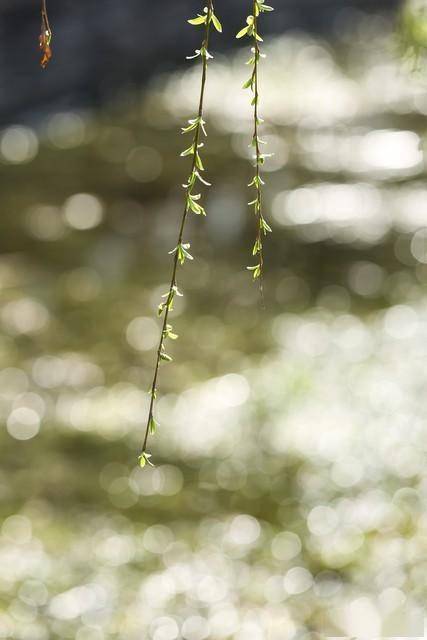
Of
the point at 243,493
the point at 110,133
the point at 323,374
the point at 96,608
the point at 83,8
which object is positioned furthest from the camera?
the point at 83,8

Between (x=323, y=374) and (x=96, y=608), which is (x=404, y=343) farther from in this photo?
(x=96, y=608)

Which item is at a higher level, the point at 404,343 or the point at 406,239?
the point at 406,239

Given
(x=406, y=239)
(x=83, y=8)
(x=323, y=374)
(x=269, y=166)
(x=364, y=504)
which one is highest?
(x=83, y=8)

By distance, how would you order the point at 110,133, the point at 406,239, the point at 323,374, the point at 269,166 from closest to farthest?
the point at 323,374 < the point at 406,239 < the point at 269,166 < the point at 110,133

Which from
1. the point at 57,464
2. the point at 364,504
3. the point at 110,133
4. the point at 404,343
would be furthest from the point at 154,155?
the point at 364,504

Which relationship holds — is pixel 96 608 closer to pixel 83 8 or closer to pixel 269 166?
pixel 269 166

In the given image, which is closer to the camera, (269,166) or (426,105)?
(269,166)
